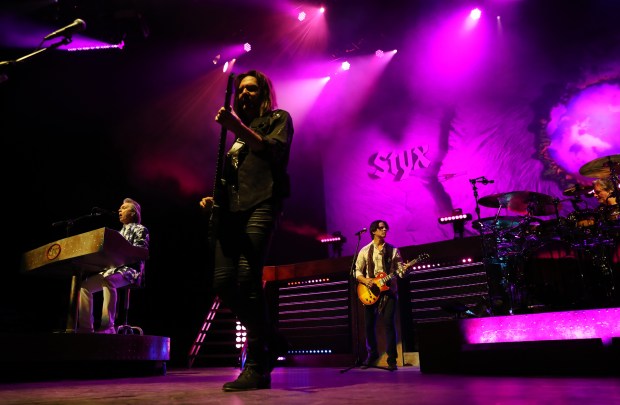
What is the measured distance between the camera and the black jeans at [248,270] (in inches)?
89.3

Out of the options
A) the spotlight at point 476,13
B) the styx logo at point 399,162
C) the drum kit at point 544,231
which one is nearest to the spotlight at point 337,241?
the styx logo at point 399,162

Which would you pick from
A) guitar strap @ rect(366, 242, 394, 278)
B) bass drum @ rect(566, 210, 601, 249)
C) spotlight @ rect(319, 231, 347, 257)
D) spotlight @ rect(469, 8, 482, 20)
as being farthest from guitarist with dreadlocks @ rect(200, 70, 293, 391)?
spotlight @ rect(469, 8, 482, 20)

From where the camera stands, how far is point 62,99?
6465 millimetres

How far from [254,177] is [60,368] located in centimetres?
300

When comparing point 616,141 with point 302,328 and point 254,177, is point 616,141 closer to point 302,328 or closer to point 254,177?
point 302,328

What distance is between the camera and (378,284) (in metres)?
6.09

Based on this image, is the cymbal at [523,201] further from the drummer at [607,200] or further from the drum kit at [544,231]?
the drummer at [607,200]

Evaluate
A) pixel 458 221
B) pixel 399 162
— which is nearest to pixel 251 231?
pixel 458 221

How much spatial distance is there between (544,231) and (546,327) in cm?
250

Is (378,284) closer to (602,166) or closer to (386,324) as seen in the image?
(386,324)

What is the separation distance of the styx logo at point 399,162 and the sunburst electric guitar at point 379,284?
3895mm

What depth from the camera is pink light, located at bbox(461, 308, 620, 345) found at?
3020mm

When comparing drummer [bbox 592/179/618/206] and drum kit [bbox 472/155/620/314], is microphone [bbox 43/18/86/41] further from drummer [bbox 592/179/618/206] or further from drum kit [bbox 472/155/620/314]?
drummer [bbox 592/179/618/206]

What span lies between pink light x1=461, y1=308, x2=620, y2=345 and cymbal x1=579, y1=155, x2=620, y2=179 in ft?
10.1
